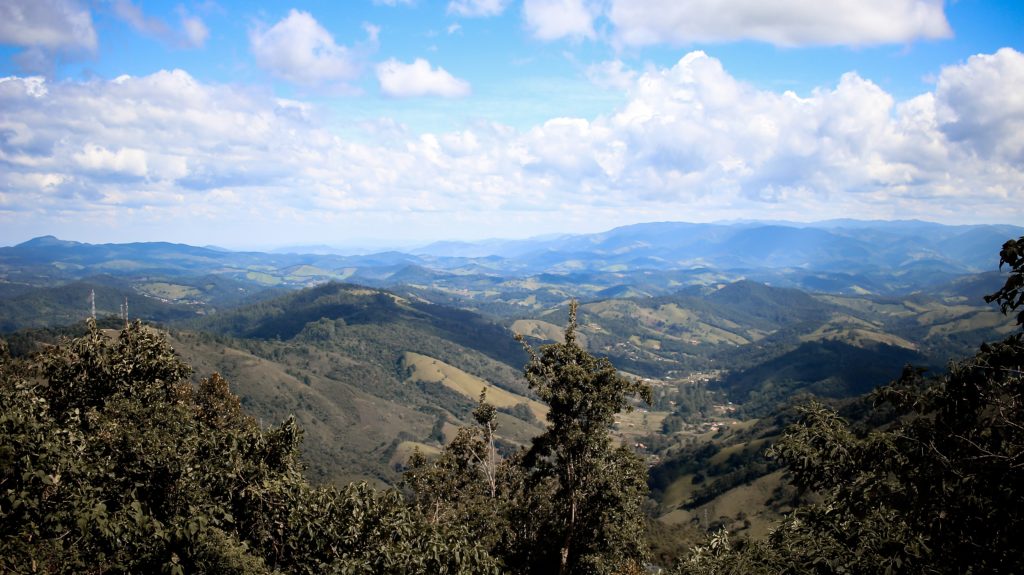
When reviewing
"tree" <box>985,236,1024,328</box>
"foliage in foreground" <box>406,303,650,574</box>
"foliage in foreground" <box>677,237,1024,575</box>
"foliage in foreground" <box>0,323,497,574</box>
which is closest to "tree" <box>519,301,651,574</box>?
"foliage in foreground" <box>406,303,650,574</box>

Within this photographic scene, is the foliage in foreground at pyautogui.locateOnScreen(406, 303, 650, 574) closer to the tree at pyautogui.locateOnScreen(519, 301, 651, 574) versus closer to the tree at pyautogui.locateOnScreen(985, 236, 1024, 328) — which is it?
the tree at pyautogui.locateOnScreen(519, 301, 651, 574)

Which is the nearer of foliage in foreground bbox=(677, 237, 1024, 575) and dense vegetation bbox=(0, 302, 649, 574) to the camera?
foliage in foreground bbox=(677, 237, 1024, 575)

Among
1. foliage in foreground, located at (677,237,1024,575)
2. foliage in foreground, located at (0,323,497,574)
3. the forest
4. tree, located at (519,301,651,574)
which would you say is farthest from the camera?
tree, located at (519,301,651,574)

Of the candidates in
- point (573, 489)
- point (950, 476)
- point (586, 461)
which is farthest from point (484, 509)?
point (950, 476)

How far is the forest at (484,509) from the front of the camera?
8.90 metres

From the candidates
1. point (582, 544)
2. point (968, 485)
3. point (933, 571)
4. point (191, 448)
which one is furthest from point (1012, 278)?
point (582, 544)

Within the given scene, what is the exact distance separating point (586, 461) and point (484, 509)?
21.8 ft

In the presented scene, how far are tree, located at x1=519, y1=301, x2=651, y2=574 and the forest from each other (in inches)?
3.5

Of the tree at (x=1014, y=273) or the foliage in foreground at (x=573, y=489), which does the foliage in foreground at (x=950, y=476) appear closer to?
the tree at (x=1014, y=273)

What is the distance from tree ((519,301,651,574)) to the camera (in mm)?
22625

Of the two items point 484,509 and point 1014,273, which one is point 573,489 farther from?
point 1014,273

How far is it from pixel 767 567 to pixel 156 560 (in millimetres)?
13952

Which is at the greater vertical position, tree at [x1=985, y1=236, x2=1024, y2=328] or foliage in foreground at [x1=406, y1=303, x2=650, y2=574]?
tree at [x1=985, y1=236, x2=1024, y2=328]

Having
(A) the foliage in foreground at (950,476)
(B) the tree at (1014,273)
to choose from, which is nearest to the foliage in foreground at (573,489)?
(A) the foliage in foreground at (950,476)
